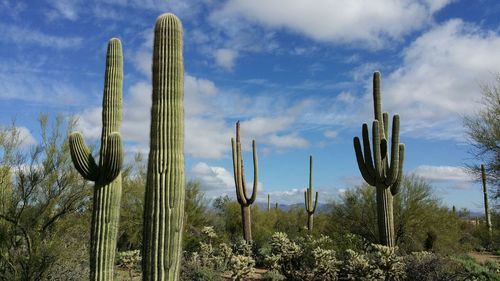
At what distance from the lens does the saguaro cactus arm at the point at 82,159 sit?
763 cm

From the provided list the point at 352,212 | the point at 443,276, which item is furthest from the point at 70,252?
the point at 352,212

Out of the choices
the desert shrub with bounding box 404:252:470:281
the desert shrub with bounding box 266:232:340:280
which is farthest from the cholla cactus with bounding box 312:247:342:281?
the desert shrub with bounding box 404:252:470:281

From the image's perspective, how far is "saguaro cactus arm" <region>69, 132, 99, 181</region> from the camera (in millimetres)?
7633

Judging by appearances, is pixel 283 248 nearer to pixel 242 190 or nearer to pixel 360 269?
pixel 360 269

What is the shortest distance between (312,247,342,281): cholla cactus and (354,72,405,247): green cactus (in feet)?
4.77

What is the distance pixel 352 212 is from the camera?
22.6 metres

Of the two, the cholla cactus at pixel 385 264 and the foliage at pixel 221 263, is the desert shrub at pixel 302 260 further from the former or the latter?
the cholla cactus at pixel 385 264

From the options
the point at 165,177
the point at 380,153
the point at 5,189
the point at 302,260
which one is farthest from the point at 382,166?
the point at 5,189

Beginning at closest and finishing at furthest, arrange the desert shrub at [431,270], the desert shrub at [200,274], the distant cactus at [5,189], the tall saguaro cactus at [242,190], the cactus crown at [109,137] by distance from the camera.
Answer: the cactus crown at [109,137]
the distant cactus at [5,189]
the desert shrub at [431,270]
the desert shrub at [200,274]
the tall saguaro cactus at [242,190]

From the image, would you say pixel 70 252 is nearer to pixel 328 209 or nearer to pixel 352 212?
pixel 352 212

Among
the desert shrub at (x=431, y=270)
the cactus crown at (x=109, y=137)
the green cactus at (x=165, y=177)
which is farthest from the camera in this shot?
the desert shrub at (x=431, y=270)

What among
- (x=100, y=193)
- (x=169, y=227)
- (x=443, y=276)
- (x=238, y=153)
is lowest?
(x=443, y=276)

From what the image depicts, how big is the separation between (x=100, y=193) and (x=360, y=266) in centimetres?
650

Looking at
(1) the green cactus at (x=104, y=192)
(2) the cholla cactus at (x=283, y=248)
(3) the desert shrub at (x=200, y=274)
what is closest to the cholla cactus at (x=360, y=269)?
(2) the cholla cactus at (x=283, y=248)
